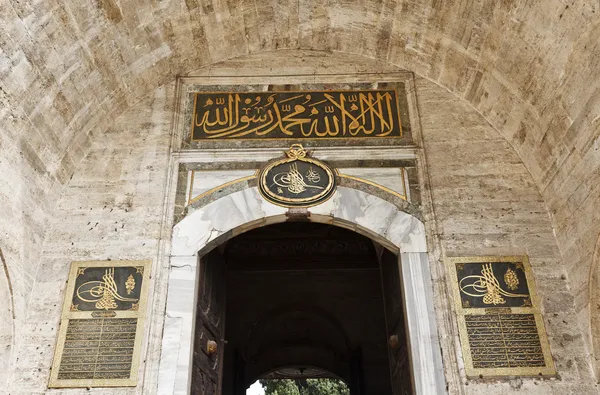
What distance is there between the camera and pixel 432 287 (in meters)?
4.02

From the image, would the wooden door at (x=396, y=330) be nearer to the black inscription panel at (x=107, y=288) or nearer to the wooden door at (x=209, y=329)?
the wooden door at (x=209, y=329)

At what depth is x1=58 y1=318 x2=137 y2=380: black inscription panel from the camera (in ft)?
12.2

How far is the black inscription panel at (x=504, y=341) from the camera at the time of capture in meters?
3.75

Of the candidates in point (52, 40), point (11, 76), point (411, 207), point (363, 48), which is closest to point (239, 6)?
point (363, 48)

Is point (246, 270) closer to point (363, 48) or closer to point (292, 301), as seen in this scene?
point (292, 301)

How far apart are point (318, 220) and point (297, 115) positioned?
3.28ft

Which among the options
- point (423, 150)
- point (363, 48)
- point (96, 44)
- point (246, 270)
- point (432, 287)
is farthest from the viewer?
point (246, 270)

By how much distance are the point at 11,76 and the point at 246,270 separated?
381 centimetres

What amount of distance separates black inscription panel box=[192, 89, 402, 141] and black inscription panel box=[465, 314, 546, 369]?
168cm

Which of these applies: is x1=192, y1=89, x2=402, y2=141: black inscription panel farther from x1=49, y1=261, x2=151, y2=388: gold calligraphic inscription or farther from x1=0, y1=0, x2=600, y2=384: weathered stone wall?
x1=49, y1=261, x2=151, y2=388: gold calligraphic inscription

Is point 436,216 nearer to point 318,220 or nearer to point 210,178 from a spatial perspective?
point 318,220

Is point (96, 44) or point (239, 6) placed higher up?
point (239, 6)

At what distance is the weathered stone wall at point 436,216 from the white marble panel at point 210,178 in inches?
9.6

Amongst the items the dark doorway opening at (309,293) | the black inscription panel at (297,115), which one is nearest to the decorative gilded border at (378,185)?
the black inscription panel at (297,115)
